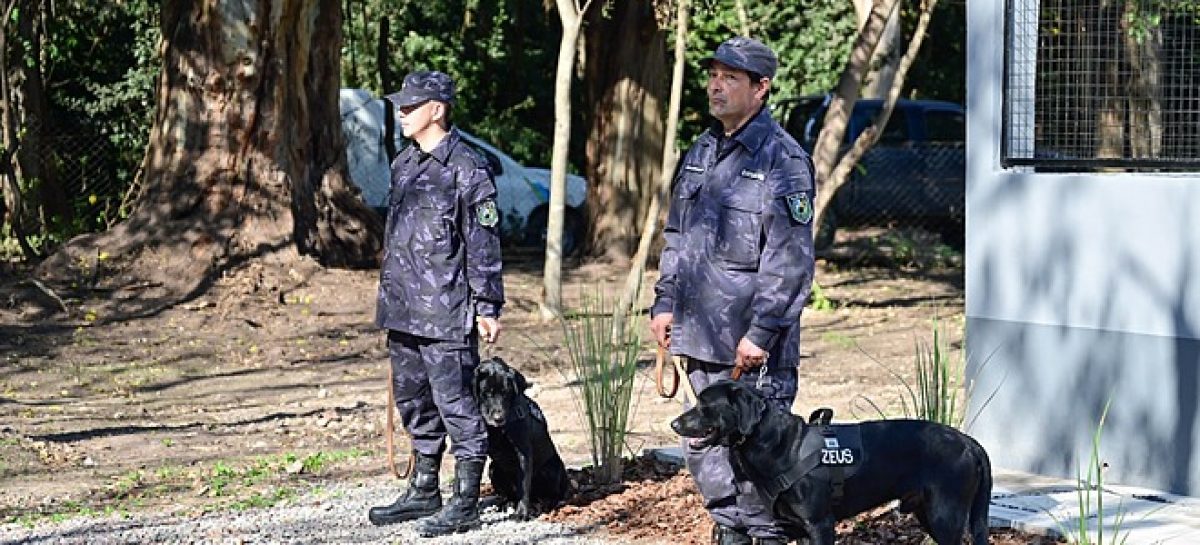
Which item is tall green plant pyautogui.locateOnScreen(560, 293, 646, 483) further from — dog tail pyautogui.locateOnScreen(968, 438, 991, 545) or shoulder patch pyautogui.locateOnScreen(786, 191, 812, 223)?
dog tail pyautogui.locateOnScreen(968, 438, 991, 545)

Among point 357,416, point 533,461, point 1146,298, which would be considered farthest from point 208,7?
point 1146,298

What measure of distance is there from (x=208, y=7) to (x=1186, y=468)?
9.92 m

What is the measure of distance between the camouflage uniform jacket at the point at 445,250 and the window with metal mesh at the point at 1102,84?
262 cm

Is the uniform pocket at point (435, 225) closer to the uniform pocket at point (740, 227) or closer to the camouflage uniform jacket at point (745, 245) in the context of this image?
the camouflage uniform jacket at point (745, 245)

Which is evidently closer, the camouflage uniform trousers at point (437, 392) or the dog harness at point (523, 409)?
the camouflage uniform trousers at point (437, 392)

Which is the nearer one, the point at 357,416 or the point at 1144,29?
the point at 1144,29

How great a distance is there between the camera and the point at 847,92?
14.5 metres

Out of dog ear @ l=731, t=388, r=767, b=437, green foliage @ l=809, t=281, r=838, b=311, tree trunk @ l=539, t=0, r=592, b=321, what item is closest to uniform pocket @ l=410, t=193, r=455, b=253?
dog ear @ l=731, t=388, r=767, b=437

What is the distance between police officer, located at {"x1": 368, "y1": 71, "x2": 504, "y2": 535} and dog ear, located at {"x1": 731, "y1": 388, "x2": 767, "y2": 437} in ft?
5.54

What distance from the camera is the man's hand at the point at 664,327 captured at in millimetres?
6129

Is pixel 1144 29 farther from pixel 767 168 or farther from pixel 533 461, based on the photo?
pixel 533 461

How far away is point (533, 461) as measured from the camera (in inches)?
287

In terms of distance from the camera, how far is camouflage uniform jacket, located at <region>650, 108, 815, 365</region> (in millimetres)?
5727

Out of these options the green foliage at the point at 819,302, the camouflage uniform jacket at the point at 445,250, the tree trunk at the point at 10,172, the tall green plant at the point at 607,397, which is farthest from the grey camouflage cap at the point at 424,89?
the tree trunk at the point at 10,172
